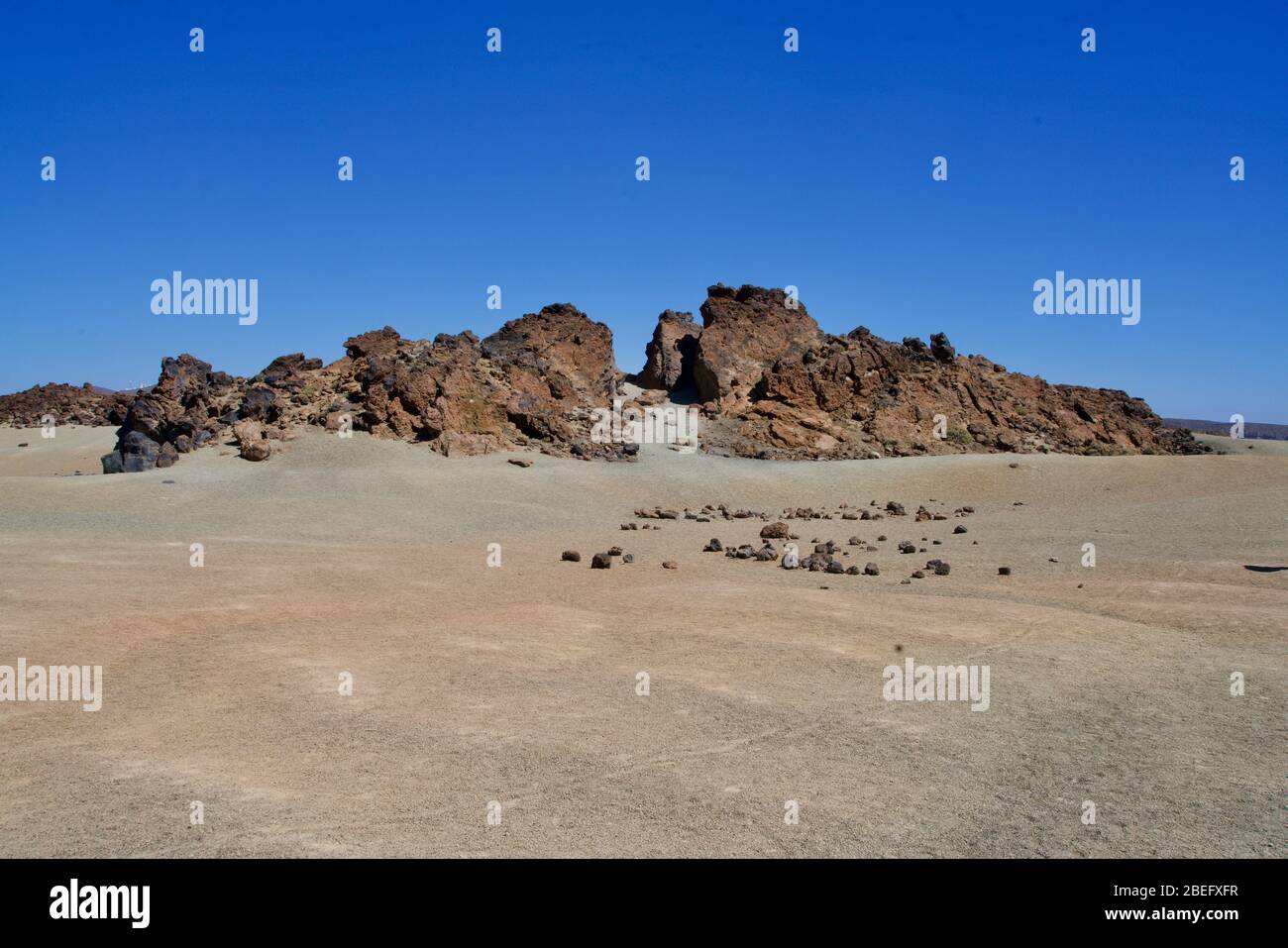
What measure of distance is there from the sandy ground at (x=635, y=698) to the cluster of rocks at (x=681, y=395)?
32.8ft

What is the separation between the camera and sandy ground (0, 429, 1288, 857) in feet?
15.3

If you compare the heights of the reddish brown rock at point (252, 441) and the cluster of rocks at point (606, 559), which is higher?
the reddish brown rock at point (252, 441)

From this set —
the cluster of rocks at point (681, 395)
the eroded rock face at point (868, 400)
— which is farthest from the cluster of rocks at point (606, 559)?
the eroded rock face at point (868, 400)

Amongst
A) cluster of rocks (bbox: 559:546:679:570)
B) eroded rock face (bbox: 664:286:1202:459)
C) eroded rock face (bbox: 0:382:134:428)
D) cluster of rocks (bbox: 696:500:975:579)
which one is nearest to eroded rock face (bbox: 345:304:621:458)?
eroded rock face (bbox: 664:286:1202:459)

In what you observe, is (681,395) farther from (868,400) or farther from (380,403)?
(380,403)

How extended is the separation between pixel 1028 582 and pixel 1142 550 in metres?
3.50

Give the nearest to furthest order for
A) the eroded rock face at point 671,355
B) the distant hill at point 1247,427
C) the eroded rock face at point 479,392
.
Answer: the eroded rock face at point 479,392
the eroded rock face at point 671,355
the distant hill at point 1247,427

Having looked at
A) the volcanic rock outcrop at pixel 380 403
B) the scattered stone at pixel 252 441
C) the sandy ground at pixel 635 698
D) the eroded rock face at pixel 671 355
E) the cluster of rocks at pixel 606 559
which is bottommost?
the sandy ground at pixel 635 698

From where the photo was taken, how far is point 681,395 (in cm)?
4106

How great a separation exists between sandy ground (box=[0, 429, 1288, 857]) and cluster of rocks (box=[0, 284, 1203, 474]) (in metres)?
10.0

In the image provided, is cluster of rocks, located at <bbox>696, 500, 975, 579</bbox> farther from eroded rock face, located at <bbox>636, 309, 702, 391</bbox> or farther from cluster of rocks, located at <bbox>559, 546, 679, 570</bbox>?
eroded rock face, located at <bbox>636, 309, 702, 391</bbox>

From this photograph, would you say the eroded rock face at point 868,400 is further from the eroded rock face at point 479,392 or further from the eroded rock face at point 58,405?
the eroded rock face at point 58,405

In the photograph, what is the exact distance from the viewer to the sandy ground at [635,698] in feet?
15.3
